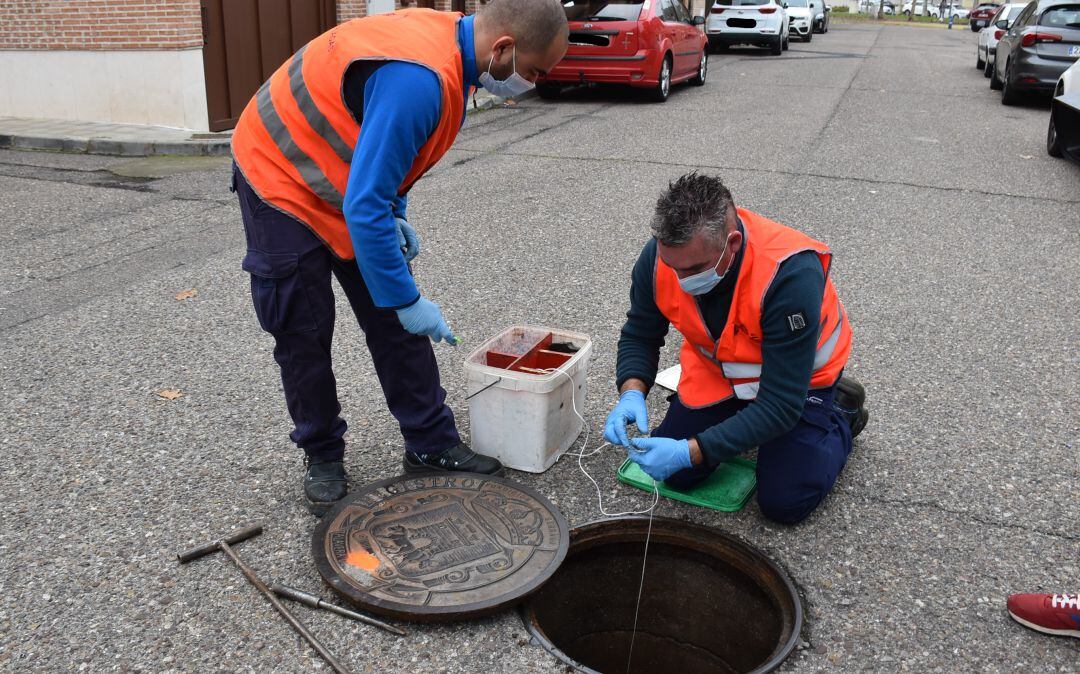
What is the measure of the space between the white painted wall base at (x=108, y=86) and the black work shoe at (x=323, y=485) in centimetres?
850

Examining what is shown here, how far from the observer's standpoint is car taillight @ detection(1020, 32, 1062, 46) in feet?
43.7

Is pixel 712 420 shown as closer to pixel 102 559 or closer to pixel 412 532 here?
pixel 412 532

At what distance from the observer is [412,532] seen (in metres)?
3.10

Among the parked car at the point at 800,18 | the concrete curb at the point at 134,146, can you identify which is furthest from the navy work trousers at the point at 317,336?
the parked car at the point at 800,18

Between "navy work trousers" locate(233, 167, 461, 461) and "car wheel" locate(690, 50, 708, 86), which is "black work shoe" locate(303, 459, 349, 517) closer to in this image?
"navy work trousers" locate(233, 167, 461, 461)

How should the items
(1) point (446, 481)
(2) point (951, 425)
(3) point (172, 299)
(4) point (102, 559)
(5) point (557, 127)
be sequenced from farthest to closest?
(5) point (557, 127) → (3) point (172, 299) → (2) point (951, 425) → (1) point (446, 481) → (4) point (102, 559)

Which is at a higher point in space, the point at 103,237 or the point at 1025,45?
the point at 1025,45

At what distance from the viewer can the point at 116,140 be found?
996 cm

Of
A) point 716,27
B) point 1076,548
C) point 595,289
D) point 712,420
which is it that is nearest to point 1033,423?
point 1076,548

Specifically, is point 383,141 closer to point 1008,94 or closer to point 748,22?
point 1008,94

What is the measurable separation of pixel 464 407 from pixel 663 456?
4.15ft

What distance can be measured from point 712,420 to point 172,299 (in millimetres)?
3405

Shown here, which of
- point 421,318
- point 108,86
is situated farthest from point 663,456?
point 108,86

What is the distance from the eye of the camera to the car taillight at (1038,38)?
1333 centimetres
